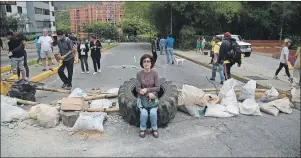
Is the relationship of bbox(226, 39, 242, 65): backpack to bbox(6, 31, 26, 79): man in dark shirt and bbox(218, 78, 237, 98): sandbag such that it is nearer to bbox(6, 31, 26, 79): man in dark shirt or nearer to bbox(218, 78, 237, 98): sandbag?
bbox(218, 78, 237, 98): sandbag

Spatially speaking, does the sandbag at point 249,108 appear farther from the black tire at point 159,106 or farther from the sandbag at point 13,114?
the sandbag at point 13,114

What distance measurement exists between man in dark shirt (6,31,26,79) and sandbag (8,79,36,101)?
5.51 feet

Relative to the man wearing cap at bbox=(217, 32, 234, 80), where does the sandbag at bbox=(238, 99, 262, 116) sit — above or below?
below

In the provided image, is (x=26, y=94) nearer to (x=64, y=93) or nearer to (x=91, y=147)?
(x=64, y=93)

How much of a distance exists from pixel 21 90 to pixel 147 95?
326cm

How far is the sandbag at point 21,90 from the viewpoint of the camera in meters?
6.15

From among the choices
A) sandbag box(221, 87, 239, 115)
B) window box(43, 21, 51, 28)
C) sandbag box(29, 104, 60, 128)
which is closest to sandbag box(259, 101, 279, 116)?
sandbag box(221, 87, 239, 115)

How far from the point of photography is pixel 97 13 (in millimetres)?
114625

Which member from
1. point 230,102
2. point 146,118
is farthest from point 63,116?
point 230,102

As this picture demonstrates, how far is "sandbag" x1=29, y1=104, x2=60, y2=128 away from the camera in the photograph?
16.6 feet

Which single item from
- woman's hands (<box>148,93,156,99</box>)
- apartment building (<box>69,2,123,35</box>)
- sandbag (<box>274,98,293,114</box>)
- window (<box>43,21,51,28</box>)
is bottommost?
sandbag (<box>274,98,293,114</box>)

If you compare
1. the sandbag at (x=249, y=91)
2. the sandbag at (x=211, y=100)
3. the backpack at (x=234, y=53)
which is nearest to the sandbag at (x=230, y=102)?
the sandbag at (x=211, y=100)

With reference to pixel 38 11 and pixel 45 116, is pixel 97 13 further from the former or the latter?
pixel 45 116

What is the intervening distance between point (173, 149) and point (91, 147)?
1298 mm
